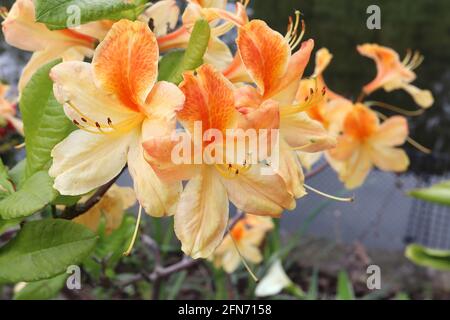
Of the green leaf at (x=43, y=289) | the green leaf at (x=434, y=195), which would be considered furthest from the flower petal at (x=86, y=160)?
the green leaf at (x=434, y=195)

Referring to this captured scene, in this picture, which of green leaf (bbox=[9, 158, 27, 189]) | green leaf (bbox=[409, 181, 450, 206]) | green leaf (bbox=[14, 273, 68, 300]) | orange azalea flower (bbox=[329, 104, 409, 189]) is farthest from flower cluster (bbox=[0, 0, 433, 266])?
green leaf (bbox=[409, 181, 450, 206])

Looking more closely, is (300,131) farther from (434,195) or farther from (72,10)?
(434,195)

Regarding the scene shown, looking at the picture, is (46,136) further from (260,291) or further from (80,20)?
(260,291)

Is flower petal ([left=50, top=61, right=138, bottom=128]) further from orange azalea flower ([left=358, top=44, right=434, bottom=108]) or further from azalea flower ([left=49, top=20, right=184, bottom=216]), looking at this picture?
orange azalea flower ([left=358, top=44, right=434, bottom=108])

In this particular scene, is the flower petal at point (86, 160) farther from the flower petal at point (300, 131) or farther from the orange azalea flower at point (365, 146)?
the orange azalea flower at point (365, 146)

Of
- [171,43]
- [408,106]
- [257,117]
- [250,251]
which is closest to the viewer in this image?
[257,117]

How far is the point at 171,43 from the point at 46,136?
13 centimetres

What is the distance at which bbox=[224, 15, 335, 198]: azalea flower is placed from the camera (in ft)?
1.16

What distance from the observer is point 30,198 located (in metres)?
0.38

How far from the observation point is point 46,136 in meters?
0.40

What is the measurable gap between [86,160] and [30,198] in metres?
0.05

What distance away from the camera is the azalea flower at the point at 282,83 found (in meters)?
0.35

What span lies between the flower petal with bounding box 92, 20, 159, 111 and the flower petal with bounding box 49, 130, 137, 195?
4cm
